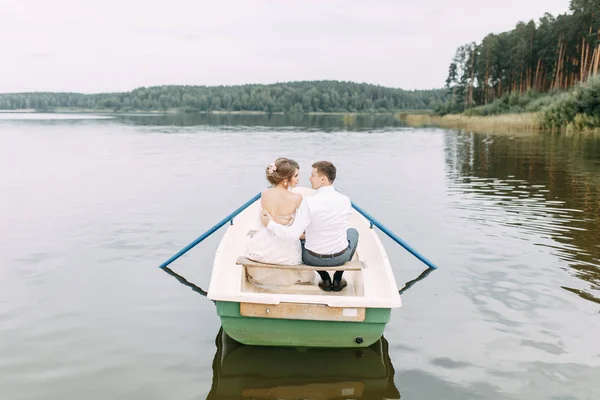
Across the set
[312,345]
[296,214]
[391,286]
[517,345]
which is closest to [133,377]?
[312,345]

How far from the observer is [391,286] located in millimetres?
5277

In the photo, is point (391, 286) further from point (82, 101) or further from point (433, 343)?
point (82, 101)

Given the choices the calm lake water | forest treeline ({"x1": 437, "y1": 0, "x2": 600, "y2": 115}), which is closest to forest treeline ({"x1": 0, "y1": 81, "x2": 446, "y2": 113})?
forest treeline ({"x1": 437, "y1": 0, "x2": 600, "y2": 115})

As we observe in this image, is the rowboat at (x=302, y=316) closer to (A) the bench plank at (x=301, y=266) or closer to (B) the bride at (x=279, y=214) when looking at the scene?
(A) the bench plank at (x=301, y=266)

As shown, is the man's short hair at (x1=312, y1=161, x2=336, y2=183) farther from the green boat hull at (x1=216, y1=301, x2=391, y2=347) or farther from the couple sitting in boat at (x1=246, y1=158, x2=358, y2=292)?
the green boat hull at (x1=216, y1=301, x2=391, y2=347)

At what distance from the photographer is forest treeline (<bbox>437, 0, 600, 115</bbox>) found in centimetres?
4984

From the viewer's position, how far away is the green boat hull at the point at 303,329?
16.0 ft

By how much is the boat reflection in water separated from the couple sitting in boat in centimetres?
89

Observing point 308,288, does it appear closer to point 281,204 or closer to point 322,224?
point 322,224

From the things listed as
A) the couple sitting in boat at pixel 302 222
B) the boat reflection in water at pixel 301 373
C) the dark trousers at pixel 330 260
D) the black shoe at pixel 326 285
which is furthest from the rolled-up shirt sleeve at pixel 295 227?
the boat reflection in water at pixel 301 373

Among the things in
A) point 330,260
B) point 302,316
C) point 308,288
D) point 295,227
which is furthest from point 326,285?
point 302,316

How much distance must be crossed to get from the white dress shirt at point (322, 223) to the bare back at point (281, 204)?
13 centimetres

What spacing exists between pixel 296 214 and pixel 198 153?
74.1ft

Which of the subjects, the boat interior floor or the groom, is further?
the boat interior floor
